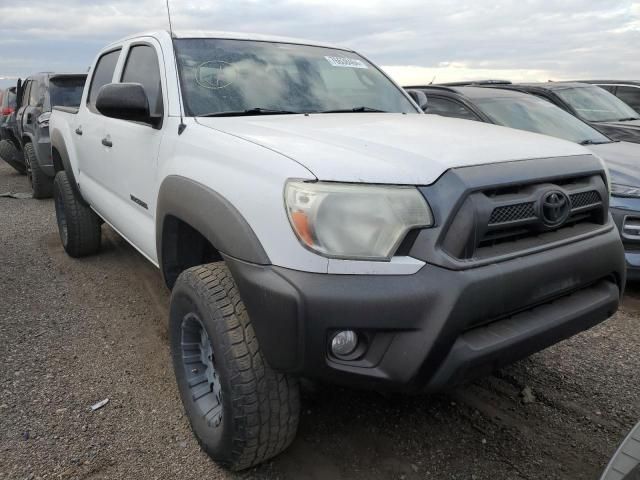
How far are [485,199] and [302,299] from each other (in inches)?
28.0

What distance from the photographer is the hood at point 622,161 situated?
4297 millimetres

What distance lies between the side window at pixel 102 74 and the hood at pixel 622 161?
12.1ft

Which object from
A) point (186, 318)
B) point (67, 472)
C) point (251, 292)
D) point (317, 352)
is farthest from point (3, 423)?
point (317, 352)

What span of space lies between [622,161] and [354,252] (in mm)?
3793

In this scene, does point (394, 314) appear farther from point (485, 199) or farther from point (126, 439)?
point (126, 439)

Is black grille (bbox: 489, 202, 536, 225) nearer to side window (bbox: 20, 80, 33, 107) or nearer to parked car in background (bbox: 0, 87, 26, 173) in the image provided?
side window (bbox: 20, 80, 33, 107)

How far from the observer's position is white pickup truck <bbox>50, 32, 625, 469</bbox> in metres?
1.75

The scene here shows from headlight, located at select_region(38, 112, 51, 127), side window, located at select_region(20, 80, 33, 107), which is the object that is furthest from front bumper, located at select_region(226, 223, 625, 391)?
side window, located at select_region(20, 80, 33, 107)

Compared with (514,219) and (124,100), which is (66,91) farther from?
(514,219)

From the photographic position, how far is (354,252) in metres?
1.78

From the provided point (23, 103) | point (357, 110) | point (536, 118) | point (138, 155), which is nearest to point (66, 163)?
point (138, 155)

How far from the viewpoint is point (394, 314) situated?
1.73 m

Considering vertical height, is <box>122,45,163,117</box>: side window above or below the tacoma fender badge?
above

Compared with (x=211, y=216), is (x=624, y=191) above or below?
below
